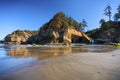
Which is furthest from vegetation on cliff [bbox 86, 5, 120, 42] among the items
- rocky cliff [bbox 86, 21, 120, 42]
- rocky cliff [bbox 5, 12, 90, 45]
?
rocky cliff [bbox 5, 12, 90, 45]

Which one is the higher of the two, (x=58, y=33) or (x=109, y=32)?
(x=109, y=32)

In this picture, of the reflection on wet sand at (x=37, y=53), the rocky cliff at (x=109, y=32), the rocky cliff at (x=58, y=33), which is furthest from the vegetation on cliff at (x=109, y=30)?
the reflection on wet sand at (x=37, y=53)

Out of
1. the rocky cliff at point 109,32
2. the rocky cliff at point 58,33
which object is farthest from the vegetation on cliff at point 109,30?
the rocky cliff at point 58,33

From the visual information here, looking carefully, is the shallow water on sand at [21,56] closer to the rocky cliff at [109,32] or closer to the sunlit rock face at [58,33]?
the sunlit rock face at [58,33]

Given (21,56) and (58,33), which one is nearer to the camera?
(21,56)

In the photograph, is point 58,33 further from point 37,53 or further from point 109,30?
point 37,53

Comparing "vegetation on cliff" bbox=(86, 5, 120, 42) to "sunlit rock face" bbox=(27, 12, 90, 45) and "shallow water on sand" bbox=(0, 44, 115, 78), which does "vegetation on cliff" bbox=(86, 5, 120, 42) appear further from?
"shallow water on sand" bbox=(0, 44, 115, 78)

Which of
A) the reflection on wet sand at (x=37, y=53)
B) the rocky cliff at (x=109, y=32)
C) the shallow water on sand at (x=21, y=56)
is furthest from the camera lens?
the rocky cliff at (x=109, y=32)

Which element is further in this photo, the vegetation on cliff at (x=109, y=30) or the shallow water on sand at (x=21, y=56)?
the vegetation on cliff at (x=109, y=30)

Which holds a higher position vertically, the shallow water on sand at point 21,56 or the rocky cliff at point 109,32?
the rocky cliff at point 109,32

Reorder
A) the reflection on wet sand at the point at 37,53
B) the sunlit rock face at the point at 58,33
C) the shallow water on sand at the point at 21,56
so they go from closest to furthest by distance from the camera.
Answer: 1. the shallow water on sand at the point at 21,56
2. the reflection on wet sand at the point at 37,53
3. the sunlit rock face at the point at 58,33

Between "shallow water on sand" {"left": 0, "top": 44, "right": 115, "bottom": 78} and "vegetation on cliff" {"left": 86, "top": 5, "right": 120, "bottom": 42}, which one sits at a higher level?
"vegetation on cliff" {"left": 86, "top": 5, "right": 120, "bottom": 42}

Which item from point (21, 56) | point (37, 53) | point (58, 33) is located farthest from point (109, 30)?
point (21, 56)

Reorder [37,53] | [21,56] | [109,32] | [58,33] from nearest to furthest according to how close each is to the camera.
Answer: [21,56], [37,53], [58,33], [109,32]
